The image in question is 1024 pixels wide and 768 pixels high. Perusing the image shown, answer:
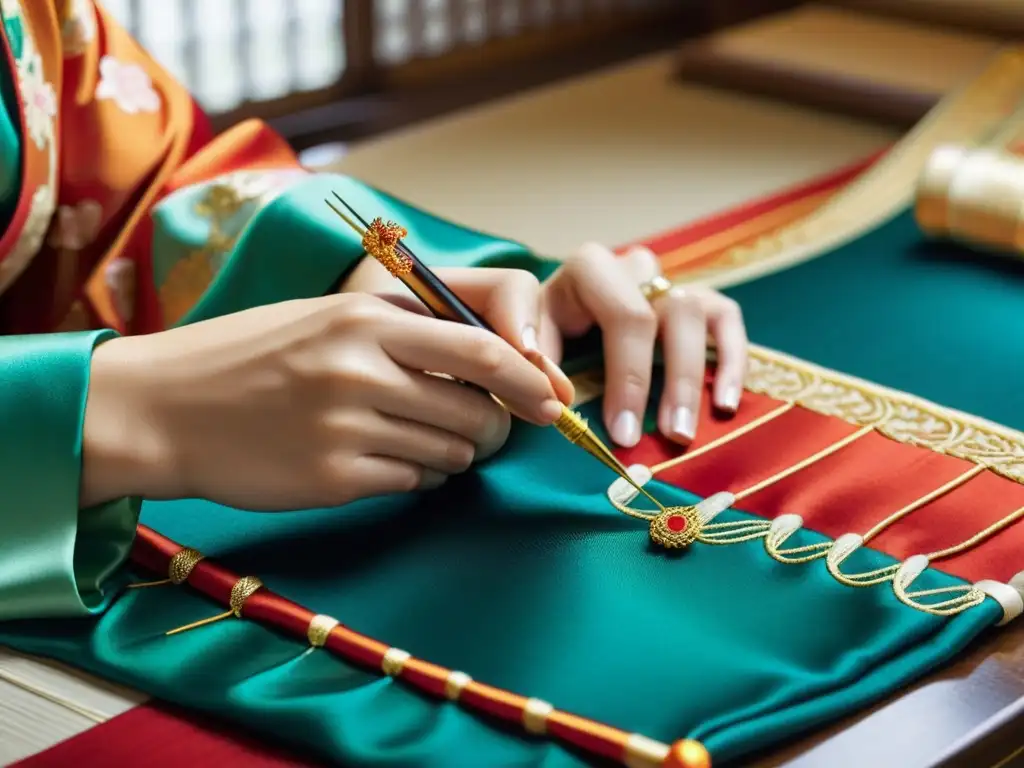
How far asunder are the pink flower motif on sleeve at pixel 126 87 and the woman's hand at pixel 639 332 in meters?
0.31

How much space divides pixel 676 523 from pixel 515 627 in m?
0.11

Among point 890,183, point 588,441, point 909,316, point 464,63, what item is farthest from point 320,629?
point 464,63

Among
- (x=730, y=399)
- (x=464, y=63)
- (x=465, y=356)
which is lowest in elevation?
(x=464, y=63)

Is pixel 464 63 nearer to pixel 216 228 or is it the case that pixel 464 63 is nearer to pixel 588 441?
pixel 216 228

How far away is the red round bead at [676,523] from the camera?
69 cm

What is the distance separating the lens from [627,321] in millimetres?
812

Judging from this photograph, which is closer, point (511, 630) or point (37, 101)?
point (511, 630)

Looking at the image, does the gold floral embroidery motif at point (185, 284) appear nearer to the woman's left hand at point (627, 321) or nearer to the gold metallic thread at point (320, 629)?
the woman's left hand at point (627, 321)

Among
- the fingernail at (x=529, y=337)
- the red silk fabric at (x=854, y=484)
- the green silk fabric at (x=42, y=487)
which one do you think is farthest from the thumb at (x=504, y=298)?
the green silk fabric at (x=42, y=487)

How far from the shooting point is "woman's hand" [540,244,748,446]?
81 centimetres

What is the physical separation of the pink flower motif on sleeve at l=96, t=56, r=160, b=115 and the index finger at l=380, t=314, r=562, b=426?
1.31 feet

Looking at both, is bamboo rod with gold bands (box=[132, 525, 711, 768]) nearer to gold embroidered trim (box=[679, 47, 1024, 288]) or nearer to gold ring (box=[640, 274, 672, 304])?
gold ring (box=[640, 274, 672, 304])

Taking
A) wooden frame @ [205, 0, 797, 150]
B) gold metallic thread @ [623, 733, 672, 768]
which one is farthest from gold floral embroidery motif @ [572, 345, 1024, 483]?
wooden frame @ [205, 0, 797, 150]

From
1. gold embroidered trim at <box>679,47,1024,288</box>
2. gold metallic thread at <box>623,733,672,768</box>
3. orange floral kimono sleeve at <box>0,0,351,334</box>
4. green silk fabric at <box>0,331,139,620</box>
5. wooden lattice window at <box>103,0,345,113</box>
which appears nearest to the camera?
gold metallic thread at <box>623,733,672,768</box>
